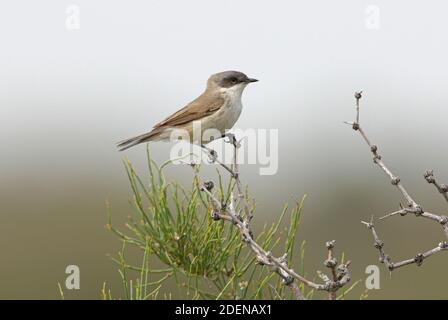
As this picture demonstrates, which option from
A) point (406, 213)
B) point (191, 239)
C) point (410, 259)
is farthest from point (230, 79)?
point (410, 259)

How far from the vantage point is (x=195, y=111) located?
7.43m

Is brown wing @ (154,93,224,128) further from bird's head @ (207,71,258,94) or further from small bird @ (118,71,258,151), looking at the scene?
bird's head @ (207,71,258,94)

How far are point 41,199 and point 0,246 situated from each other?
120 cm

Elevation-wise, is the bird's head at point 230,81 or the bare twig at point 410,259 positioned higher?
the bird's head at point 230,81

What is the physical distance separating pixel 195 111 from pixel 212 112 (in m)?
0.15

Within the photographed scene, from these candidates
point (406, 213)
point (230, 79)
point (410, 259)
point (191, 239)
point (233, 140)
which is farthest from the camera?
point (230, 79)

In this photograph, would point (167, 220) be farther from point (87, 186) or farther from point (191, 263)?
point (87, 186)

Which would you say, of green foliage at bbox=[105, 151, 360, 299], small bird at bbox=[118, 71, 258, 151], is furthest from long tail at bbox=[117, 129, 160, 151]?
green foliage at bbox=[105, 151, 360, 299]

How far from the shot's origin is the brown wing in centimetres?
732

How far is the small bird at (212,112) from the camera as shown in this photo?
7230 mm

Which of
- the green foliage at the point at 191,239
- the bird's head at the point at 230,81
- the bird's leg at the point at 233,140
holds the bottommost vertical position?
the green foliage at the point at 191,239

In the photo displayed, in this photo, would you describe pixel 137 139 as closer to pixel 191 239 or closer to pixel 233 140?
pixel 233 140

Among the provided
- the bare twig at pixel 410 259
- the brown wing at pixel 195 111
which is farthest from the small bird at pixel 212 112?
the bare twig at pixel 410 259

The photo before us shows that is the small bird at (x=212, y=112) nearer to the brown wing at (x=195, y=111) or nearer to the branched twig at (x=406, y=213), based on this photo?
A: the brown wing at (x=195, y=111)
